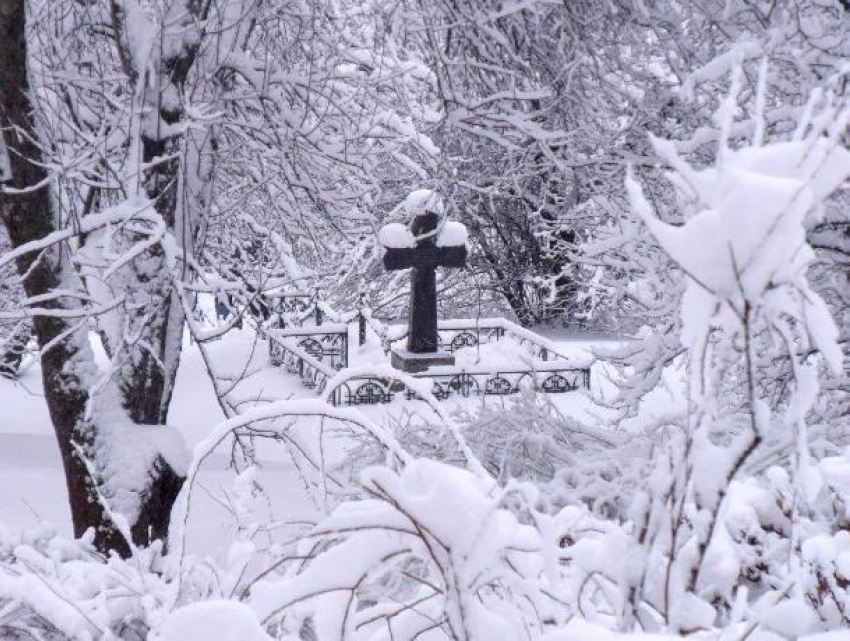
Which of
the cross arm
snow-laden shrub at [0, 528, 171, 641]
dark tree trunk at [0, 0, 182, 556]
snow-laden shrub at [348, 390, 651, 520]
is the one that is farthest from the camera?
the cross arm

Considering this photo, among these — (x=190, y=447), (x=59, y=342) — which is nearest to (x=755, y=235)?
(x=59, y=342)

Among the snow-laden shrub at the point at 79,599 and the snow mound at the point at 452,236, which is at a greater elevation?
the snow mound at the point at 452,236

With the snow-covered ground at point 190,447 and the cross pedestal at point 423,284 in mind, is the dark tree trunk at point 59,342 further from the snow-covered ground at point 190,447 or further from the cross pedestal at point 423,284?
the cross pedestal at point 423,284

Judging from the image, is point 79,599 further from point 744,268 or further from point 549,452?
point 549,452

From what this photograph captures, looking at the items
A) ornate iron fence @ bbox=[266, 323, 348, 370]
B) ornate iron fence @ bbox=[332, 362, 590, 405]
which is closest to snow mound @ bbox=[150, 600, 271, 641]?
ornate iron fence @ bbox=[332, 362, 590, 405]

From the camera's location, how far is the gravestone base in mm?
11938

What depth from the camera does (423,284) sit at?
1209 cm

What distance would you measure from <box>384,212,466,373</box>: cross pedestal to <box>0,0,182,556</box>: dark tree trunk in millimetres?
6399

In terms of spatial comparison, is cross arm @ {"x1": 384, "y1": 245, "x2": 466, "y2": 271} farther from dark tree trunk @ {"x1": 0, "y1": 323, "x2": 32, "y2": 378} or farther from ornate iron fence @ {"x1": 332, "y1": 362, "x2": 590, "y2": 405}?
dark tree trunk @ {"x1": 0, "y1": 323, "x2": 32, "y2": 378}

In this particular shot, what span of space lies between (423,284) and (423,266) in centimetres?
31

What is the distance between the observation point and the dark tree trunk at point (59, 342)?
4.99 meters

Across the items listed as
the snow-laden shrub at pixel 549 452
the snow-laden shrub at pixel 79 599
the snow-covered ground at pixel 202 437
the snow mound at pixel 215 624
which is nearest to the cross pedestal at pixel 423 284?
the snow-covered ground at pixel 202 437

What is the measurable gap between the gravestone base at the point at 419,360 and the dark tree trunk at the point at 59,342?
653 cm

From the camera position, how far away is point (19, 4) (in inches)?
186
